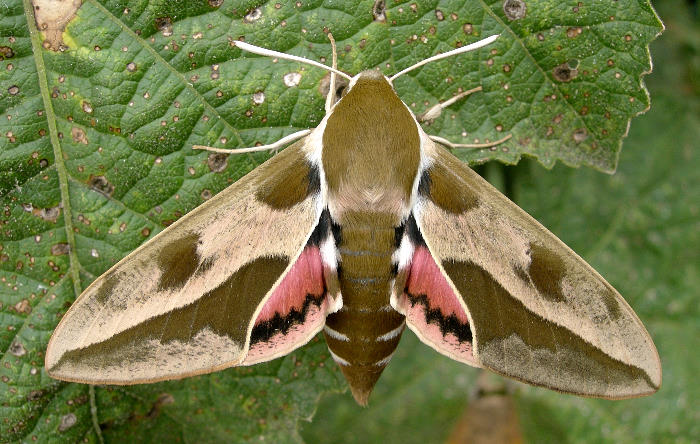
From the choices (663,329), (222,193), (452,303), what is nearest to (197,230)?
(222,193)

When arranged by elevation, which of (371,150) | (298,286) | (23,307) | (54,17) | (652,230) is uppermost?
(54,17)

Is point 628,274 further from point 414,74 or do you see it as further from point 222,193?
point 222,193

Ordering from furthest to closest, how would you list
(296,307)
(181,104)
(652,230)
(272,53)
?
(652,230)
(181,104)
(272,53)
(296,307)

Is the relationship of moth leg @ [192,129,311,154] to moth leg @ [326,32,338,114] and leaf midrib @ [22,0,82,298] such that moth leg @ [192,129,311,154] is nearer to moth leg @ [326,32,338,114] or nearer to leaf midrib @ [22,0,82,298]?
moth leg @ [326,32,338,114]

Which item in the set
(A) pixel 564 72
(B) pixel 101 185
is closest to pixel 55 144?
(B) pixel 101 185

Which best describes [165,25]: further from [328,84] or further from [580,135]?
[580,135]

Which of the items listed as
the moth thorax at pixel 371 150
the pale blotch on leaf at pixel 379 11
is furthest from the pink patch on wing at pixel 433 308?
the pale blotch on leaf at pixel 379 11
